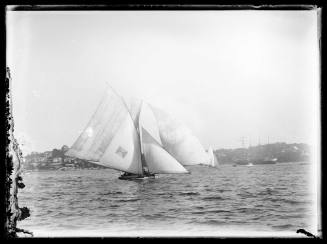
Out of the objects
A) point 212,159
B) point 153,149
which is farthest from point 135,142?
point 212,159

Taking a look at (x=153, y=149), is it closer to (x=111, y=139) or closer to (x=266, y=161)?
(x=111, y=139)

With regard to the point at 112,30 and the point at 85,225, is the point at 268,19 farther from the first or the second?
the point at 85,225

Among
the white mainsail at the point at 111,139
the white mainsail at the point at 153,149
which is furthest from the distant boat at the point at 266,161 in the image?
the white mainsail at the point at 111,139

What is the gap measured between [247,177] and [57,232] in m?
1.67

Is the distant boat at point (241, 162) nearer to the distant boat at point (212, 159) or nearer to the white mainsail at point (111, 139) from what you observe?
the distant boat at point (212, 159)

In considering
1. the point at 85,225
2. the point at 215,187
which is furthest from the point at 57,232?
the point at 215,187

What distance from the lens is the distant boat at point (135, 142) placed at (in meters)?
4.14

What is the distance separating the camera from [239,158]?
4133 mm

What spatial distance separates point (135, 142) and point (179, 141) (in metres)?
0.46

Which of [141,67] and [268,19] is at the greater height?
[268,19]

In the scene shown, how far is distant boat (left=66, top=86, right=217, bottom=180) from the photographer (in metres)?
4.14

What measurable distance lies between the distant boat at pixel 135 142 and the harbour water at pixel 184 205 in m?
0.20

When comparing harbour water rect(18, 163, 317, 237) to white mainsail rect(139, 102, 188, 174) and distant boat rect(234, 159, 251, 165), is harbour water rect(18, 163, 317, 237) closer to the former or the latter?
distant boat rect(234, 159, 251, 165)
